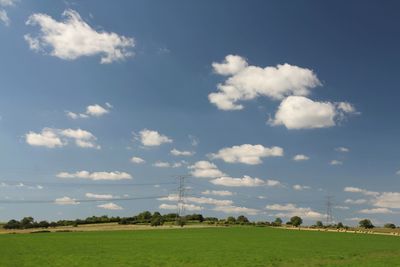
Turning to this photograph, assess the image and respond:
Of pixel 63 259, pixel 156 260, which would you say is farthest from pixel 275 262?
pixel 63 259

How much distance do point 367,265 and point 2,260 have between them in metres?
44.1

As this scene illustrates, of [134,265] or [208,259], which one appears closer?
[134,265]

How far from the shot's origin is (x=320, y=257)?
217 feet

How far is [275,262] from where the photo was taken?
58531 millimetres

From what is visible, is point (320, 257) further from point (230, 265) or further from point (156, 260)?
point (156, 260)

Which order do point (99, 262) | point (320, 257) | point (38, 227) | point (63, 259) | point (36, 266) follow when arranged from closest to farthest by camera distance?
point (36, 266)
point (99, 262)
point (63, 259)
point (320, 257)
point (38, 227)

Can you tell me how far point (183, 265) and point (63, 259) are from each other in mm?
17320

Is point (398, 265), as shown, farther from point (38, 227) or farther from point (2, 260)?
point (38, 227)

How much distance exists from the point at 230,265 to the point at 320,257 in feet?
58.9

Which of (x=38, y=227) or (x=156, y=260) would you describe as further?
(x=38, y=227)

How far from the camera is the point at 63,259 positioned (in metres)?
60.7

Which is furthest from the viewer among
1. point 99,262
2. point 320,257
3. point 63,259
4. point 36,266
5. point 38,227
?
point 38,227

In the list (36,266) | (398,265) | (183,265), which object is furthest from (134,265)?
(398,265)

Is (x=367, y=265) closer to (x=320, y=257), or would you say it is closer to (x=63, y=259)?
(x=320, y=257)
